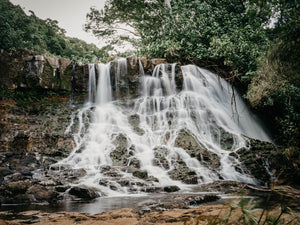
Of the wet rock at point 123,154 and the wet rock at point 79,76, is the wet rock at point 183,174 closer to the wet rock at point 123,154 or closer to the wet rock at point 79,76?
the wet rock at point 123,154

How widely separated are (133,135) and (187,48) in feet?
25.6

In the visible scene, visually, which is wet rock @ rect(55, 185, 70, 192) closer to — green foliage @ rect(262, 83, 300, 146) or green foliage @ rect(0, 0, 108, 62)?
green foliage @ rect(0, 0, 108, 62)

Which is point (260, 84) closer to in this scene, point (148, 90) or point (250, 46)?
point (250, 46)

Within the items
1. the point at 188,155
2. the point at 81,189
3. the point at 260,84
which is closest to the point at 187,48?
the point at 260,84

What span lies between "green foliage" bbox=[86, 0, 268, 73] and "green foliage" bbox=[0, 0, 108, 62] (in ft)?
18.0

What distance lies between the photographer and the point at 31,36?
18953 millimetres

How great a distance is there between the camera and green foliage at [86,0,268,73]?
480 inches

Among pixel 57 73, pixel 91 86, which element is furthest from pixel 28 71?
pixel 91 86

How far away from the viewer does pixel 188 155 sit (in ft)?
27.9

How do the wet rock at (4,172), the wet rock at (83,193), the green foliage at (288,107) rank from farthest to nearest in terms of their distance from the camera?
the green foliage at (288,107), the wet rock at (4,172), the wet rock at (83,193)

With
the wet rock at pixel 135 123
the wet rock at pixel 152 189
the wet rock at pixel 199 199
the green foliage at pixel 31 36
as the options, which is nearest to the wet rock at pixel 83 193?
the wet rock at pixel 152 189

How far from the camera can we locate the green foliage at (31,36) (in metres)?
11.8

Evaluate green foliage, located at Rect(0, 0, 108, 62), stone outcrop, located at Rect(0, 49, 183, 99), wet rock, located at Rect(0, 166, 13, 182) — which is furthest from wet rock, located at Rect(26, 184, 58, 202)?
green foliage, located at Rect(0, 0, 108, 62)

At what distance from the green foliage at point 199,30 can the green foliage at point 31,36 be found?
5.48 meters
